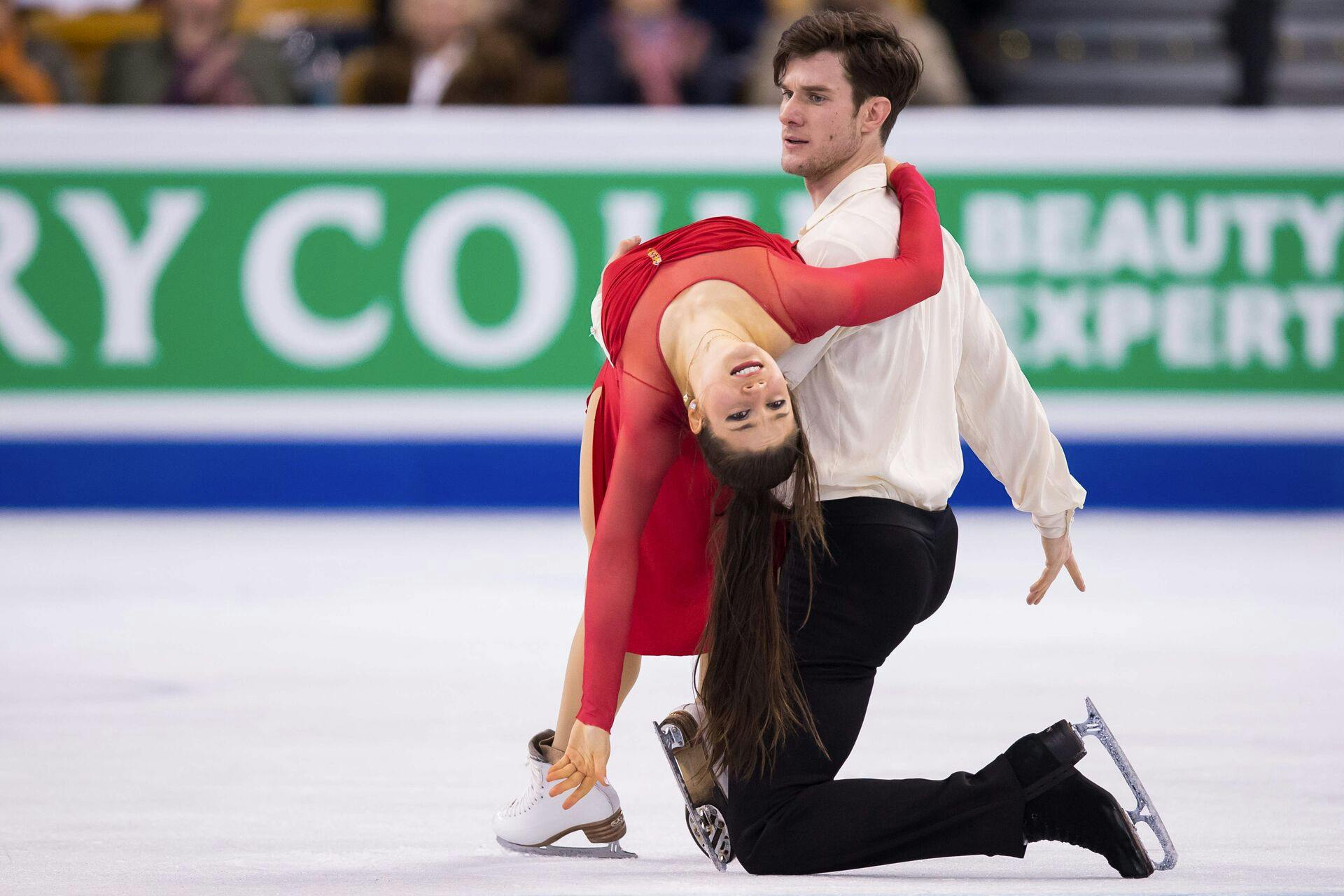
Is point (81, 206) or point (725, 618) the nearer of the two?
point (725, 618)

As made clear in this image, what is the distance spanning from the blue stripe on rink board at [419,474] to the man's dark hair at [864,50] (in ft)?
12.7

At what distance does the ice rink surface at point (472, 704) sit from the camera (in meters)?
2.51

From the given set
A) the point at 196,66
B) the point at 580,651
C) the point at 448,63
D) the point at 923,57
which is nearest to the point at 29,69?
the point at 196,66

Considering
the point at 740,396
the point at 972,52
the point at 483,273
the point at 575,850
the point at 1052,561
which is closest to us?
the point at 740,396

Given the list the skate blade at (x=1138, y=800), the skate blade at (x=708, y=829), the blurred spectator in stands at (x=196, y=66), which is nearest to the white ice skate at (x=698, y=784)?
the skate blade at (x=708, y=829)

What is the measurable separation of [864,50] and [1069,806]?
1077 mm

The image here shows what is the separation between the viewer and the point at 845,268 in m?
2.52

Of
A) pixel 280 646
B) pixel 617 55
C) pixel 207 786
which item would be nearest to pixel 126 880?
pixel 207 786

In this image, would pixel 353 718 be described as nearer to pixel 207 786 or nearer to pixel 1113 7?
pixel 207 786

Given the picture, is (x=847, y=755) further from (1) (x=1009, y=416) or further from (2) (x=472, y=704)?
(2) (x=472, y=704)

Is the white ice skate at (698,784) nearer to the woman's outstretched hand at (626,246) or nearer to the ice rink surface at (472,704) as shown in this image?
the ice rink surface at (472,704)

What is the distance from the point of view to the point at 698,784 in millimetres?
2596

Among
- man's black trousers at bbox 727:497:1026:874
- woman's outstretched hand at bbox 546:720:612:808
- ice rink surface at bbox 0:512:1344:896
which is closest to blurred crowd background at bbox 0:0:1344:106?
ice rink surface at bbox 0:512:1344:896

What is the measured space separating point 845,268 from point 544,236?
13.1 ft
